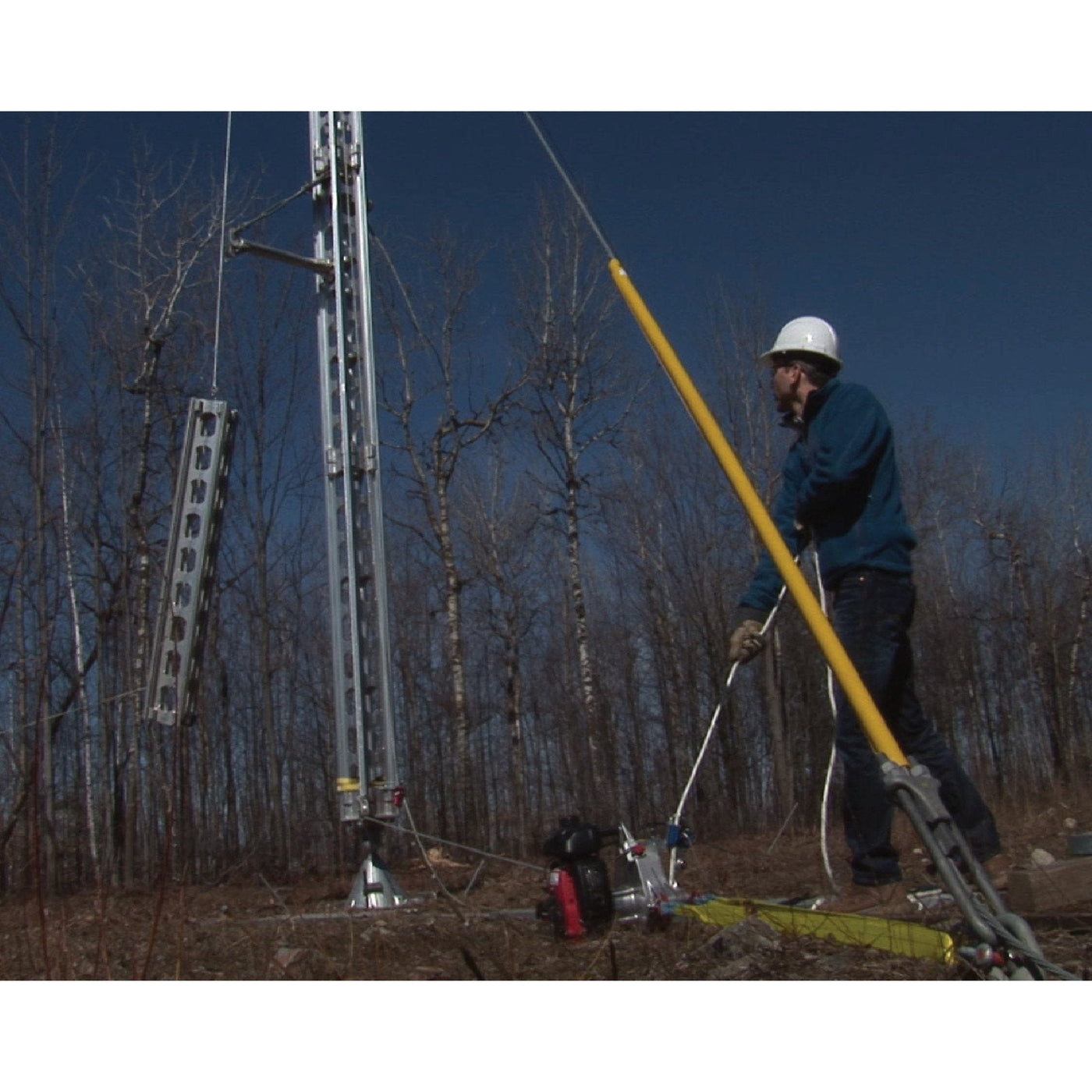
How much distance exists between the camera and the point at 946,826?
5.54 feet

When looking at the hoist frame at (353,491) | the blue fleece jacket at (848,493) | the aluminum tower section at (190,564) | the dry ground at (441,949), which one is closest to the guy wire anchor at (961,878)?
the dry ground at (441,949)

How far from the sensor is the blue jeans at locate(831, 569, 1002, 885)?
8.98ft

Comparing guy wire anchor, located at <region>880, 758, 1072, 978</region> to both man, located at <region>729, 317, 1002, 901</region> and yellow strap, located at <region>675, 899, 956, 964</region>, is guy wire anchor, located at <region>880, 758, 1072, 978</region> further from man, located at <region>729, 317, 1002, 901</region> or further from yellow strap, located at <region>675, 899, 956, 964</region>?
man, located at <region>729, 317, 1002, 901</region>

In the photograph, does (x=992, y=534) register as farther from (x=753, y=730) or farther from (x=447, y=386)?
(x=447, y=386)

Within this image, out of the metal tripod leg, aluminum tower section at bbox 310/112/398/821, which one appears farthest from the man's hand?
the metal tripod leg

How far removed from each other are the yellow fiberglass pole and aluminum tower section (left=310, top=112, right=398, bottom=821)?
316cm

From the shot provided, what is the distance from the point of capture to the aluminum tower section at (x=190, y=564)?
8.13 feet

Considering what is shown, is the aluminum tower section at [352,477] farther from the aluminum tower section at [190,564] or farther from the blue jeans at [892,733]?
the blue jeans at [892,733]

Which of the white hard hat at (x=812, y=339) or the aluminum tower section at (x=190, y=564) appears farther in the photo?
the white hard hat at (x=812, y=339)

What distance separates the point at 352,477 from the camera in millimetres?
5293

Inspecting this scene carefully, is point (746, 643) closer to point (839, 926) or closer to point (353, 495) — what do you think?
point (839, 926)

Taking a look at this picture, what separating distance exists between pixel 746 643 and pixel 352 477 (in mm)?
2935

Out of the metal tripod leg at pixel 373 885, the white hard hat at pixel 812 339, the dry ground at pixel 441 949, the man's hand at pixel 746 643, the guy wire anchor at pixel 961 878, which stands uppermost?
the white hard hat at pixel 812 339

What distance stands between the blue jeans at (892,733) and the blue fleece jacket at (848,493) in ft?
0.24
